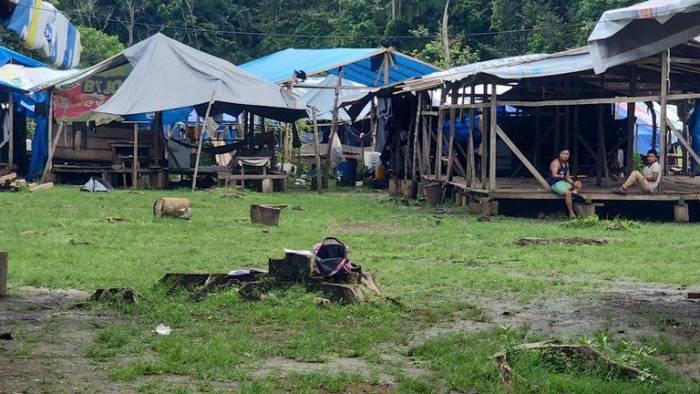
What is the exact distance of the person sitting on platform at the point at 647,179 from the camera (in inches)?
755

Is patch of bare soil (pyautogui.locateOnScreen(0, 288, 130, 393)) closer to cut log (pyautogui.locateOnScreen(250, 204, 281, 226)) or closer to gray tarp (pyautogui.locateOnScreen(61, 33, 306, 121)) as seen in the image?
cut log (pyautogui.locateOnScreen(250, 204, 281, 226))

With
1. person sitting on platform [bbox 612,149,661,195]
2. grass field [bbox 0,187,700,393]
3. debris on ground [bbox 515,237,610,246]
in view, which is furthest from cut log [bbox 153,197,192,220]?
person sitting on platform [bbox 612,149,661,195]

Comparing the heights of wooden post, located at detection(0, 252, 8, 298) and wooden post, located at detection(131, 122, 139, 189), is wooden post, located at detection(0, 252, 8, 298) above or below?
below

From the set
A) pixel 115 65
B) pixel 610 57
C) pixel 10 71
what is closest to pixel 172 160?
pixel 115 65

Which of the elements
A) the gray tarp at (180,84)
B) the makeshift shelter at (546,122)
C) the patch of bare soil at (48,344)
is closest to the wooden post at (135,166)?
the gray tarp at (180,84)

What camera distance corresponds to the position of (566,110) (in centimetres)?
2316

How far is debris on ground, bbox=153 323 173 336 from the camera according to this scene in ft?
27.6

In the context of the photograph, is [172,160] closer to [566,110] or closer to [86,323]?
[566,110]

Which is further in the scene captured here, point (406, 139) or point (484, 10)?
point (484, 10)

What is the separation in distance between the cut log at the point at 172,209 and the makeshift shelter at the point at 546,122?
542 cm

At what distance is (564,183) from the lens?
64.0 feet

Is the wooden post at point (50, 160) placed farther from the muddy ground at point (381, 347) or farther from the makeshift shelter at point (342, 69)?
the muddy ground at point (381, 347)

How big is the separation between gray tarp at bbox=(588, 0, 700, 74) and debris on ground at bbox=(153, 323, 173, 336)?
477cm

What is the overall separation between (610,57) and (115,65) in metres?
19.2
